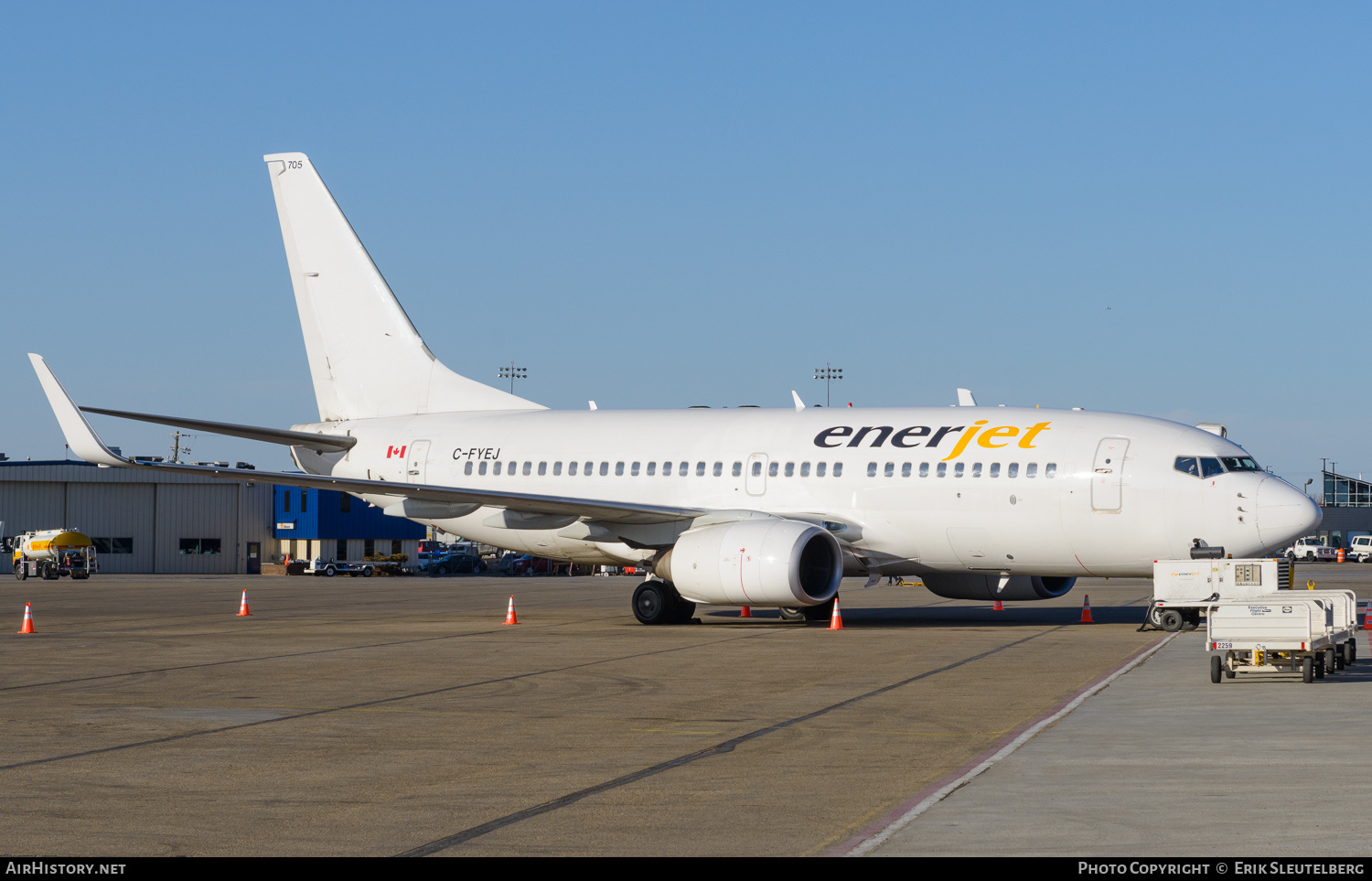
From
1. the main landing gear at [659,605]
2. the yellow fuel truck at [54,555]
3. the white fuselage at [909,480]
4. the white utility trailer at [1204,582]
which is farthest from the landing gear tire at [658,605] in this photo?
the yellow fuel truck at [54,555]

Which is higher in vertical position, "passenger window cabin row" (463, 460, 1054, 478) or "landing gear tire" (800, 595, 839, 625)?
"passenger window cabin row" (463, 460, 1054, 478)

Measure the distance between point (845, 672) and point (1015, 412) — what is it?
1024 centimetres

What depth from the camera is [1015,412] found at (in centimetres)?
2686

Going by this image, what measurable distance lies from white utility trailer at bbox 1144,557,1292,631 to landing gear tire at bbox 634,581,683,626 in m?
8.67

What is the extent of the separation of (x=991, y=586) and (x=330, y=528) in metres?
61.9

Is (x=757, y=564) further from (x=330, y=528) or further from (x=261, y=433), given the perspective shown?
(x=330, y=528)

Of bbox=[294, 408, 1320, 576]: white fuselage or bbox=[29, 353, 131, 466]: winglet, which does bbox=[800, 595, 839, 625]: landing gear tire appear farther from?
bbox=[29, 353, 131, 466]: winglet

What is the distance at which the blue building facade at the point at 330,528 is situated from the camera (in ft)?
275

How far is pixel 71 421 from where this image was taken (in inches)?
1063

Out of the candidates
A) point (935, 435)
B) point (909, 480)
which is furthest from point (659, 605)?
point (935, 435)

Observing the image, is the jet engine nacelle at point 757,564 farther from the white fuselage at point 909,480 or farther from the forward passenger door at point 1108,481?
the forward passenger door at point 1108,481

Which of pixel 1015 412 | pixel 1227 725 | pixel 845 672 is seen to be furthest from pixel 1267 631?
pixel 1015 412

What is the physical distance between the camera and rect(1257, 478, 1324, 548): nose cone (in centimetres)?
2377

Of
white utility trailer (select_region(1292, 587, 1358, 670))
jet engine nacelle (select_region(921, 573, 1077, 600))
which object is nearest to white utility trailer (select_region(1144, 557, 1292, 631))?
white utility trailer (select_region(1292, 587, 1358, 670))
